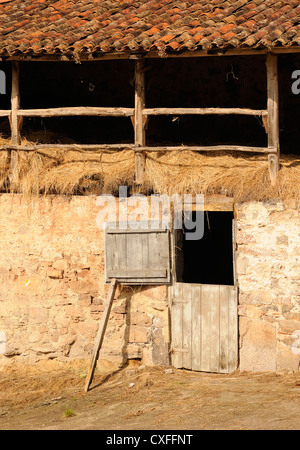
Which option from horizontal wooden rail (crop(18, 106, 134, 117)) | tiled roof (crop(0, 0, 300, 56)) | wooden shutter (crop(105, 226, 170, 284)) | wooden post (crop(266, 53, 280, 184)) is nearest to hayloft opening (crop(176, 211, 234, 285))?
wooden shutter (crop(105, 226, 170, 284))

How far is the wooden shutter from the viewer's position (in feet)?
38.0

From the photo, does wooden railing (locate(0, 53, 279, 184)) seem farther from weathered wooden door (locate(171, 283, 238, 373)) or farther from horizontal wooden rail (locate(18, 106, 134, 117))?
weathered wooden door (locate(171, 283, 238, 373))

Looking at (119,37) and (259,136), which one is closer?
(119,37)

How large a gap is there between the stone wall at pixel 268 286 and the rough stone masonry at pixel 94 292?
0.01 metres

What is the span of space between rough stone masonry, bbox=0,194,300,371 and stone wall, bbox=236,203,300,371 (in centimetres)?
1

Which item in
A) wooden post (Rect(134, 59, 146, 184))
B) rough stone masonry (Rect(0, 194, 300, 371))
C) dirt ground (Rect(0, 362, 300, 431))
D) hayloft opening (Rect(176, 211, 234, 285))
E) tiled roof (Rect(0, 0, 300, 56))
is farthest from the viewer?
hayloft opening (Rect(176, 211, 234, 285))

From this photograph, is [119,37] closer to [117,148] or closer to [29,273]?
[117,148]

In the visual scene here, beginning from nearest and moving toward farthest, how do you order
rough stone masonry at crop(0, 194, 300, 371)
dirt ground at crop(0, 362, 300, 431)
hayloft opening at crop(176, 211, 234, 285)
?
dirt ground at crop(0, 362, 300, 431) → rough stone masonry at crop(0, 194, 300, 371) → hayloft opening at crop(176, 211, 234, 285)

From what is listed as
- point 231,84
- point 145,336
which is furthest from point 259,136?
point 145,336

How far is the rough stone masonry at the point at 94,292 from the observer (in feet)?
36.2

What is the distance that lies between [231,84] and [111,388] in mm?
5932

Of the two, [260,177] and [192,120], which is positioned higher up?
[192,120]

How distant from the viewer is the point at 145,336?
38.2ft

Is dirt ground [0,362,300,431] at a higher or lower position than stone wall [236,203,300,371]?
lower
